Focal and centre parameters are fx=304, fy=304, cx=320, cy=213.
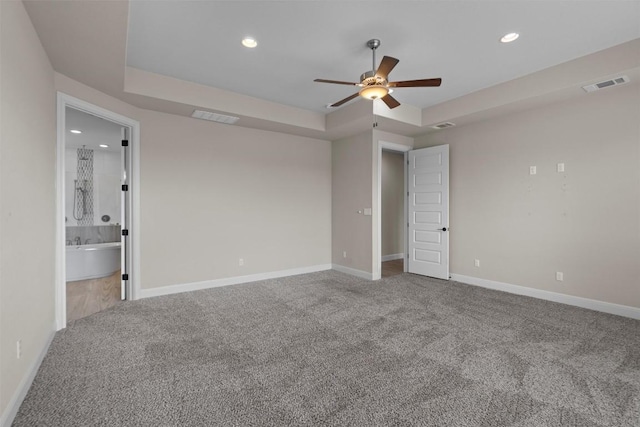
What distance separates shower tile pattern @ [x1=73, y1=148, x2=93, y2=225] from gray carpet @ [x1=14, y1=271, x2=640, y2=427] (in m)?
4.75

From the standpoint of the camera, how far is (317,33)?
2949mm

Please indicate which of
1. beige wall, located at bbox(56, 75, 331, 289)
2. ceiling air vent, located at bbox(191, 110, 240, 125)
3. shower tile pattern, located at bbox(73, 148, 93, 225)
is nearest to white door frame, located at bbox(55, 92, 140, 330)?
beige wall, located at bbox(56, 75, 331, 289)

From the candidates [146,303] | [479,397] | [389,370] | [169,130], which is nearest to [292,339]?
[389,370]

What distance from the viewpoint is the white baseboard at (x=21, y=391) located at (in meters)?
1.77

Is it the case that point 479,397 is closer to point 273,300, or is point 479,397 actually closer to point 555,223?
point 273,300

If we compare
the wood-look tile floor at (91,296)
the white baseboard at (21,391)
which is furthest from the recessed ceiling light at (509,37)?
the wood-look tile floor at (91,296)

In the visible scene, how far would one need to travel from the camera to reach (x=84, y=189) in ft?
24.0

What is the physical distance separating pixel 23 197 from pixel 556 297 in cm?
582

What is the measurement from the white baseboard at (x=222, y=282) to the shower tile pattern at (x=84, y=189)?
4.45 m

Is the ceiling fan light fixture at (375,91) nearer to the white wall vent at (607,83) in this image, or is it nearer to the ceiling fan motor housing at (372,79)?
the ceiling fan motor housing at (372,79)

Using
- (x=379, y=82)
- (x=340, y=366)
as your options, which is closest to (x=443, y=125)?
(x=379, y=82)

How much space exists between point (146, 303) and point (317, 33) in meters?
3.89

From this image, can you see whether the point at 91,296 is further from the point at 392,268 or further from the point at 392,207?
the point at 392,207

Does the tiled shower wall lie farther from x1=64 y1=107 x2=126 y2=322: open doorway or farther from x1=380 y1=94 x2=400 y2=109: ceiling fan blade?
x1=380 y1=94 x2=400 y2=109: ceiling fan blade
